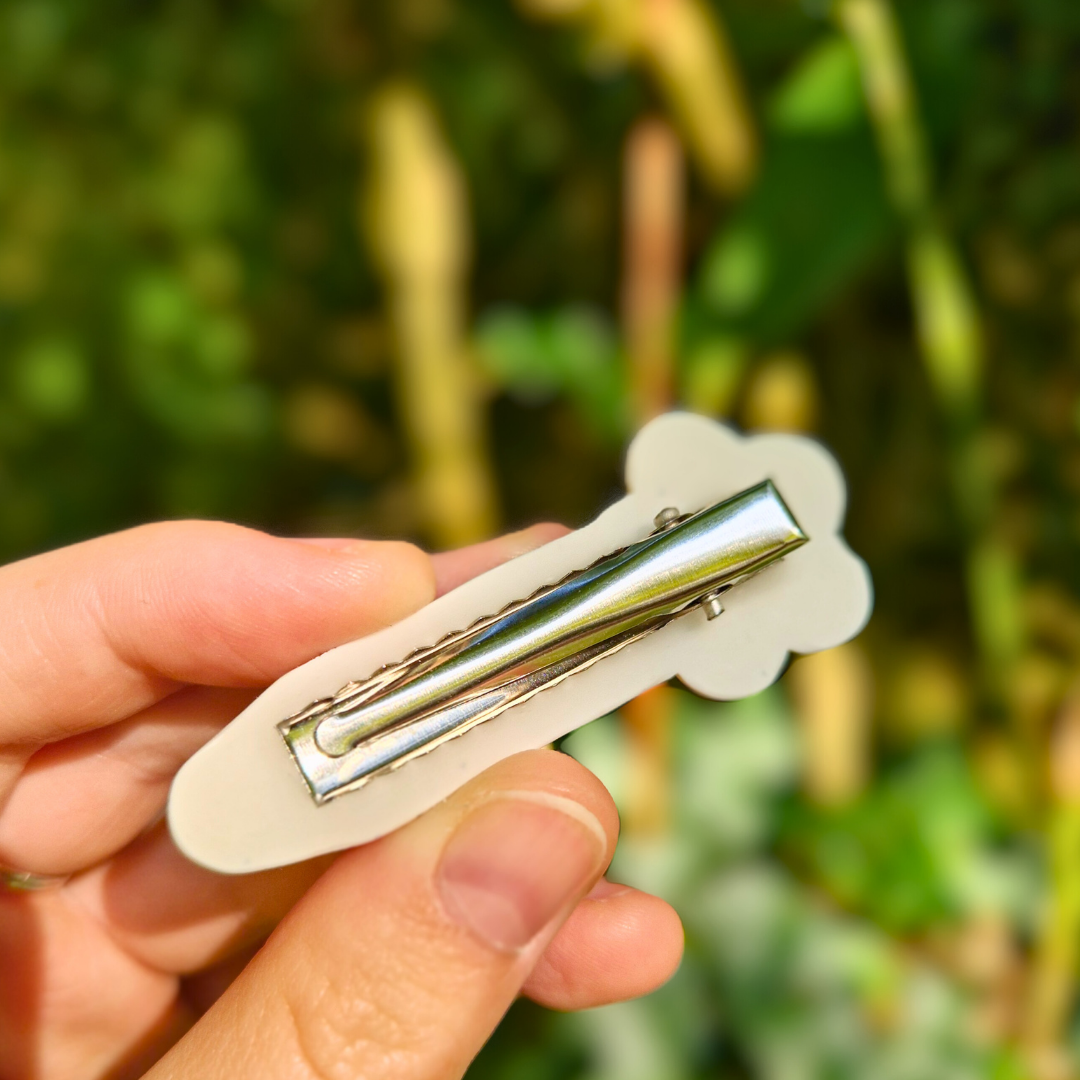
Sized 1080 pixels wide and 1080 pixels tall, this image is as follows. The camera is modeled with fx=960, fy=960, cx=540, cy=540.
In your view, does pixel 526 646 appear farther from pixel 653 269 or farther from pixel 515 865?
pixel 653 269

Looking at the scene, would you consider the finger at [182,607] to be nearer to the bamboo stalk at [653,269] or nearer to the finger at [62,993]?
the finger at [62,993]

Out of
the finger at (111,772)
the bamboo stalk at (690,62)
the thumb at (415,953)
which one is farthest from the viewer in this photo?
the bamboo stalk at (690,62)

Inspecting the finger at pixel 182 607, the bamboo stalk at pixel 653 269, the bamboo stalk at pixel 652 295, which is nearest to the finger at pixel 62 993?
the finger at pixel 182 607

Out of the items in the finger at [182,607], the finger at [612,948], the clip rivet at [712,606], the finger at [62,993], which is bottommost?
the finger at [612,948]

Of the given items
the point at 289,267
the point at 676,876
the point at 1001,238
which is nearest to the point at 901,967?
the point at 676,876

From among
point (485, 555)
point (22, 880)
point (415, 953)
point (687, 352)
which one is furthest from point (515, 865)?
point (687, 352)

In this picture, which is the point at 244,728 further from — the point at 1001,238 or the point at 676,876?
the point at 1001,238
